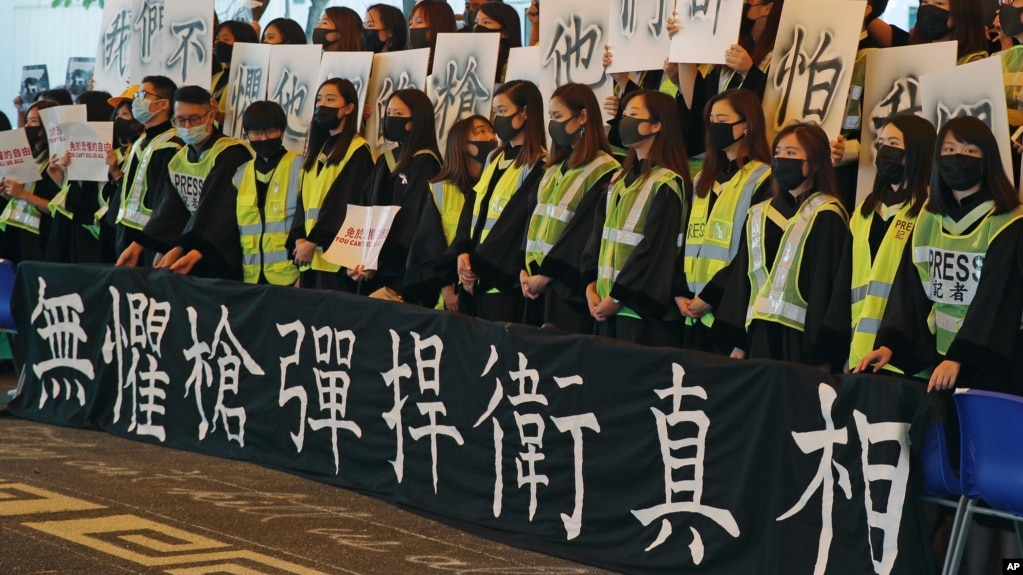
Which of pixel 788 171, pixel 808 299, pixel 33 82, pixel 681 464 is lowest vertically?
pixel 681 464

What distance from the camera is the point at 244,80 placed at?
842cm

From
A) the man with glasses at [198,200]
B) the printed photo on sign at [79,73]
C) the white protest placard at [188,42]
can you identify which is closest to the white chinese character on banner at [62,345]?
the man with glasses at [198,200]

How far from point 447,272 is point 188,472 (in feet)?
5.46

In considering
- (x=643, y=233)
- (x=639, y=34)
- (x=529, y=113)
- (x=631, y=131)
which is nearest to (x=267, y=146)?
(x=529, y=113)

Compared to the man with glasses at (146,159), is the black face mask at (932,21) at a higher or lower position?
higher

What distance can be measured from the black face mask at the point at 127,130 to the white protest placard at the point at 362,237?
A: 2.65 m

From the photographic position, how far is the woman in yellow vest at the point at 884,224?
4961 millimetres

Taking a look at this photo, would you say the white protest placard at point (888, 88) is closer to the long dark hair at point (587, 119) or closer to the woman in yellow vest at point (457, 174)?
the long dark hair at point (587, 119)

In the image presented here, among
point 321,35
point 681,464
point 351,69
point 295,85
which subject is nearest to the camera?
point 681,464

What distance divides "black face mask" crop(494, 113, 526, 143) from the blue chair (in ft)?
10.1

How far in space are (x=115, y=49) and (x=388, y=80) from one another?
277 centimetres

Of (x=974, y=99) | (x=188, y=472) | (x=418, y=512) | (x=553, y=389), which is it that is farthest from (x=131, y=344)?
(x=974, y=99)

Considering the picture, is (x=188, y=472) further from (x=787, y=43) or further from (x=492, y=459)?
(x=787, y=43)

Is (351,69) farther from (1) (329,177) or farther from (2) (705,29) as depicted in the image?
(2) (705,29)
